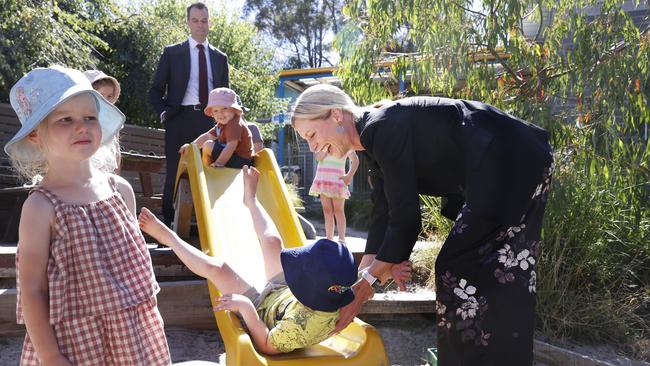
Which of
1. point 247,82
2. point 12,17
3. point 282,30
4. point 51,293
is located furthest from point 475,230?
point 282,30

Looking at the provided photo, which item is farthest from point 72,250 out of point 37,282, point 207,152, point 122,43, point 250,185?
point 122,43

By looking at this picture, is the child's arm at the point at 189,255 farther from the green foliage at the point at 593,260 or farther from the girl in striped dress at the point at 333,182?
the girl in striped dress at the point at 333,182

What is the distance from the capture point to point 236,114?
5.23 meters

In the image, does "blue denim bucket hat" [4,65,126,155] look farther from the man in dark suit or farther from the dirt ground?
the man in dark suit

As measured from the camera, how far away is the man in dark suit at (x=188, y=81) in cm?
538

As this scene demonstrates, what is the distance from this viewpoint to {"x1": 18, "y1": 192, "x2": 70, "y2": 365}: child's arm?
1.75 m

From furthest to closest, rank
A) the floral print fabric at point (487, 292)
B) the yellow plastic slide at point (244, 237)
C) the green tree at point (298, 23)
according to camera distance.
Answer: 1. the green tree at point (298, 23)
2. the yellow plastic slide at point (244, 237)
3. the floral print fabric at point (487, 292)

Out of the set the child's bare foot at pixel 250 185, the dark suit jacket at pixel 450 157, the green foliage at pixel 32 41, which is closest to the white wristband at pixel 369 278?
the dark suit jacket at pixel 450 157

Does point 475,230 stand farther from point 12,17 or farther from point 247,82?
point 247,82

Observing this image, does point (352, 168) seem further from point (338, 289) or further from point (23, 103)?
point (23, 103)

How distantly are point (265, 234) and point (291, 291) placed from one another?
114cm

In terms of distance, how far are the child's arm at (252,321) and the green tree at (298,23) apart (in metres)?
32.1

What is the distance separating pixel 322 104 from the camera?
104 inches

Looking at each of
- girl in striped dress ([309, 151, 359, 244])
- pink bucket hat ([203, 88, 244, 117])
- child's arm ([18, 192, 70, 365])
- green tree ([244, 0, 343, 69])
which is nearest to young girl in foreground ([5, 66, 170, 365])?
child's arm ([18, 192, 70, 365])
